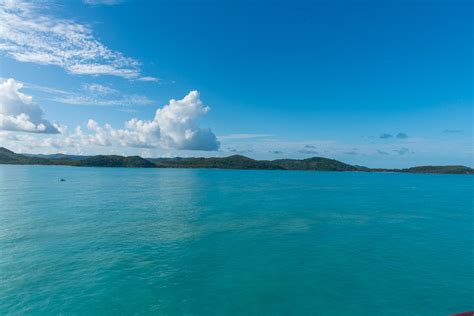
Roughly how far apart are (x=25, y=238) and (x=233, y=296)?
1510 inches

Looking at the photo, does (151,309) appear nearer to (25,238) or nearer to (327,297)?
(327,297)

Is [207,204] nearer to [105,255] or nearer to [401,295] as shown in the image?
[105,255]

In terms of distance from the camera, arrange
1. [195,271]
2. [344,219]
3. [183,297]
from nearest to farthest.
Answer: [183,297] → [195,271] → [344,219]

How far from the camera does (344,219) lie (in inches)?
2489

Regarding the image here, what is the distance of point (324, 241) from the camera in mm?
44250

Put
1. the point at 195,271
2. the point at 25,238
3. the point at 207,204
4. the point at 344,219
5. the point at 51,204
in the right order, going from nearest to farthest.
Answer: the point at 195,271 → the point at 25,238 → the point at 344,219 → the point at 51,204 → the point at 207,204

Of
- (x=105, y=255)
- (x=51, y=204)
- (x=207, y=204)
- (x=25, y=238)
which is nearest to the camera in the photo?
(x=105, y=255)

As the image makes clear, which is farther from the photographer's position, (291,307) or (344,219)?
(344,219)

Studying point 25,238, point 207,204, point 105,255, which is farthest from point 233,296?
point 207,204

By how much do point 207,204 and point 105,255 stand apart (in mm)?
47684

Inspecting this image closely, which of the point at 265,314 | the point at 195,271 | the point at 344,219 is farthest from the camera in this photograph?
the point at 344,219

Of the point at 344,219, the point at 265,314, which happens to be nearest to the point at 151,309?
the point at 265,314

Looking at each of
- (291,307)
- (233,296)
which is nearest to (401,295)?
(291,307)

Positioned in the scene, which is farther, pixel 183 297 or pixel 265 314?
pixel 183 297
